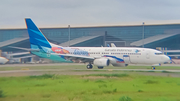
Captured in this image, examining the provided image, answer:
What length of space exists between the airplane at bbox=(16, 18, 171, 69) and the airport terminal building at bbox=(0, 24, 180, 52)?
33.9 m

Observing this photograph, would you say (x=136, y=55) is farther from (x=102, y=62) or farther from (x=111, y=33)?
(x=111, y=33)

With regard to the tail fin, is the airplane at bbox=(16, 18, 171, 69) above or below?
below

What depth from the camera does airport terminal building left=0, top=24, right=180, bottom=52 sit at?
74.1 metres

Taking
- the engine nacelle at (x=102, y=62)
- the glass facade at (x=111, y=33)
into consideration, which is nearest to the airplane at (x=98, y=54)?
the engine nacelle at (x=102, y=62)

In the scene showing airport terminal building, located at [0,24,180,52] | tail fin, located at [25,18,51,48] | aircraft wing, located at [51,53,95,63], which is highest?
airport terminal building, located at [0,24,180,52]

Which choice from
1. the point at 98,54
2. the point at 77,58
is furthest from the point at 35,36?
the point at 98,54

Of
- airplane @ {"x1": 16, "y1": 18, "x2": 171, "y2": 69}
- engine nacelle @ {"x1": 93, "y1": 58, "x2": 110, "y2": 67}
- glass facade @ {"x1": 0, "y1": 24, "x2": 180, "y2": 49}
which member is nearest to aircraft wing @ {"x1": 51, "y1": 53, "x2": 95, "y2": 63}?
airplane @ {"x1": 16, "y1": 18, "x2": 171, "y2": 69}

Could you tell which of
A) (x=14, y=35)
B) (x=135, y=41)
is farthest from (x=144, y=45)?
(x=14, y=35)

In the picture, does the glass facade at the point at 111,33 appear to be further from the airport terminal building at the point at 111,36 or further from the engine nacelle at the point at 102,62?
the engine nacelle at the point at 102,62

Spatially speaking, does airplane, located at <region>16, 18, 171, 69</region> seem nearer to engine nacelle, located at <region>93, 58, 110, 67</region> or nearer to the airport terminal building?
engine nacelle, located at <region>93, 58, 110, 67</region>

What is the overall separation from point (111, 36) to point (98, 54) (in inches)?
1653

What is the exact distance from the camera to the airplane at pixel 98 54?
120 feet

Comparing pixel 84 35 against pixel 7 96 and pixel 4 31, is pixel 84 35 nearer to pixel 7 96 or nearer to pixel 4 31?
pixel 4 31

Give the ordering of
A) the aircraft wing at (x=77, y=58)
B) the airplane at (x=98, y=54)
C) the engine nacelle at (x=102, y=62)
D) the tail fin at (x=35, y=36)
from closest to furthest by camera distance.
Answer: the engine nacelle at (x=102, y=62), the airplane at (x=98, y=54), the aircraft wing at (x=77, y=58), the tail fin at (x=35, y=36)
